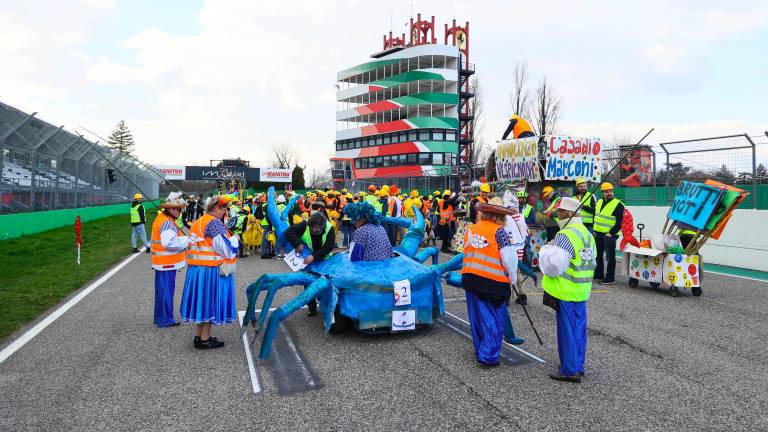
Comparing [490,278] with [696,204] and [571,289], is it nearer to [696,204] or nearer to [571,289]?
[571,289]

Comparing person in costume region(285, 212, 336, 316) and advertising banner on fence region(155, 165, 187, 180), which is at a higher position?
advertising banner on fence region(155, 165, 187, 180)

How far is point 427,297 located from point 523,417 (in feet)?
7.64

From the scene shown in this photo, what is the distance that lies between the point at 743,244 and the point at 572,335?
394 inches

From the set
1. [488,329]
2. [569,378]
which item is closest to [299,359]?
[488,329]

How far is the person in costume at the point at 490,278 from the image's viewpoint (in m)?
5.00

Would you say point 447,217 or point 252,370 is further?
point 447,217

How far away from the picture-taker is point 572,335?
465 cm

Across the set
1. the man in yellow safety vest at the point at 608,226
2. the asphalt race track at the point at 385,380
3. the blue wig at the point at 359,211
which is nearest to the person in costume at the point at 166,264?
the asphalt race track at the point at 385,380

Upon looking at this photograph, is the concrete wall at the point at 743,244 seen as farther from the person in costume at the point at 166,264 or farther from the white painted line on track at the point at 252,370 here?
the person in costume at the point at 166,264

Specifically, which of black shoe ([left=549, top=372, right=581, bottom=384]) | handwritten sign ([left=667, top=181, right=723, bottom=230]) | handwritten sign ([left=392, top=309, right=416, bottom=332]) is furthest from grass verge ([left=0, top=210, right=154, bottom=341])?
handwritten sign ([left=667, top=181, right=723, bottom=230])

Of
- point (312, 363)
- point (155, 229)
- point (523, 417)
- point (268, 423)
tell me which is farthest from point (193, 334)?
point (523, 417)

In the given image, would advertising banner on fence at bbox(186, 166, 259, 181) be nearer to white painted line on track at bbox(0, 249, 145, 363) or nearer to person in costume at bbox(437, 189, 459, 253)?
person in costume at bbox(437, 189, 459, 253)

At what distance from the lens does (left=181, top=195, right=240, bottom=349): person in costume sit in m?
5.63

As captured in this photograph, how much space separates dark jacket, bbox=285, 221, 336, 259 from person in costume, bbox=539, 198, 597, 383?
3082 mm
